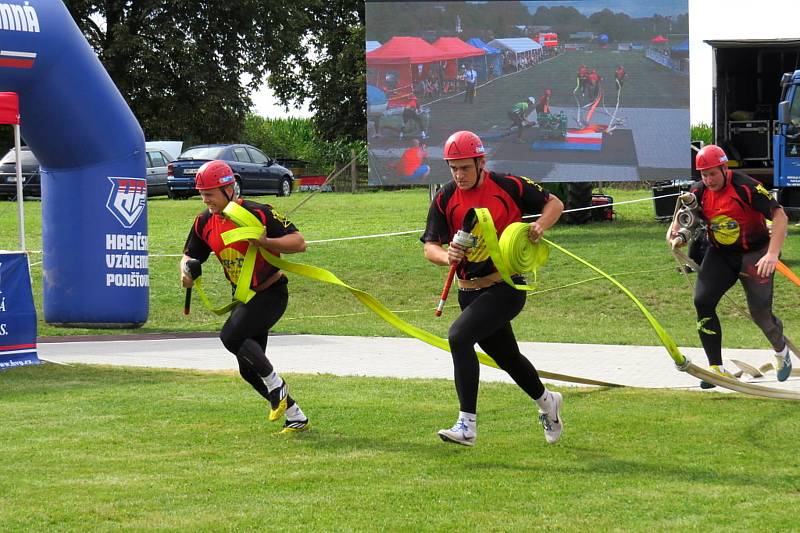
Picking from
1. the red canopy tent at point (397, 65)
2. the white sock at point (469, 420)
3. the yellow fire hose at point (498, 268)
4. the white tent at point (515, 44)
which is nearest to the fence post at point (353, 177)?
the red canopy tent at point (397, 65)

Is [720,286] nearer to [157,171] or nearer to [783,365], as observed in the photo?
[783,365]

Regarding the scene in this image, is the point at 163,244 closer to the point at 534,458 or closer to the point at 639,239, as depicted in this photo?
the point at 639,239

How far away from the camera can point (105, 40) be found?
4672cm

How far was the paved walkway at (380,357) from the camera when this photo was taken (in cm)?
1117

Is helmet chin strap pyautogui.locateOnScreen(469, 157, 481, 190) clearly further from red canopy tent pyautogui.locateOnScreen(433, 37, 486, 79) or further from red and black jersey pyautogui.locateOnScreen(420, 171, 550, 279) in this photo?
red canopy tent pyautogui.locateOnScreen(433, 37, 486, 79)

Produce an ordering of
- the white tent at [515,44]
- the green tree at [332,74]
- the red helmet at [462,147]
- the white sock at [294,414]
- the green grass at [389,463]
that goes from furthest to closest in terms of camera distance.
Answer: the green tree at [332,74] → the white tent at [515,44] → the white sock at [294,414] → the red helmet at [462,147] → the green grass at [389,463]

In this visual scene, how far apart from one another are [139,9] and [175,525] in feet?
143

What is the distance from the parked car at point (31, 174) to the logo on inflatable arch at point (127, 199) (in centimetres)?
1450

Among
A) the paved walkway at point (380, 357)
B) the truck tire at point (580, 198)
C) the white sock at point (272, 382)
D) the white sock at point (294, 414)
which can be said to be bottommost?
the paved walkway at point (380, 357)

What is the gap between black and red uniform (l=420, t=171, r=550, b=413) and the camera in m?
7.35

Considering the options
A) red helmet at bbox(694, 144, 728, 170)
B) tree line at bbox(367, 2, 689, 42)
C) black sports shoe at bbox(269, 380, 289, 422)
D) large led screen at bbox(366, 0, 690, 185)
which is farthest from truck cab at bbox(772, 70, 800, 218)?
black sports shoe at bbox(269, 380, 289, 422)

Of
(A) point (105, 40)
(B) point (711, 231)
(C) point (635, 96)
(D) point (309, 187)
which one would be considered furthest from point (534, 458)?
(A) point (105, 40)

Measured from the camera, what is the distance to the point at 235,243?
8125 mm

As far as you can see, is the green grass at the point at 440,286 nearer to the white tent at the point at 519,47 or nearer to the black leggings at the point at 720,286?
the white tent at the point at 519,47
